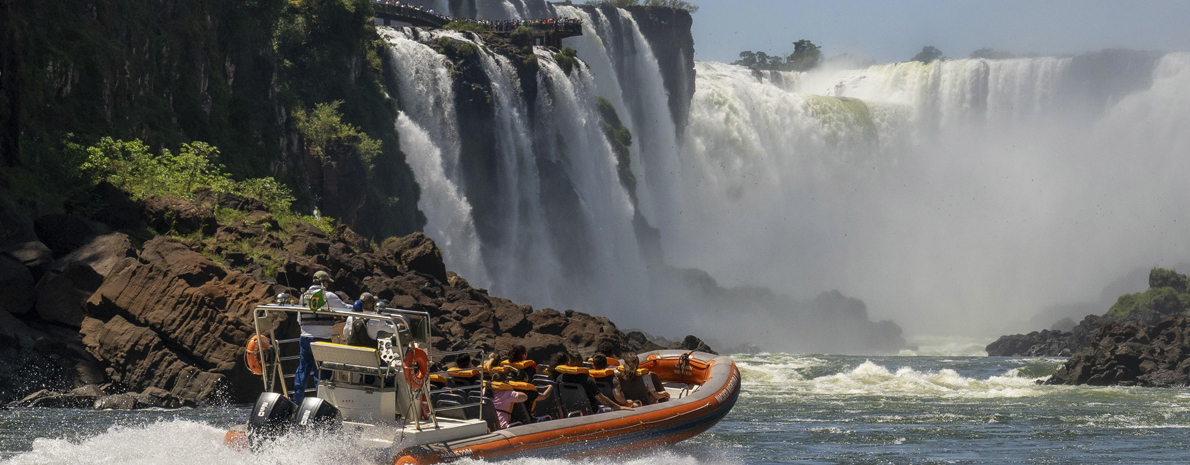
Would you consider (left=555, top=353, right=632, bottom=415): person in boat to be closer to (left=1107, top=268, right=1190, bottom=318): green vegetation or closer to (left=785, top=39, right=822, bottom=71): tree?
(left=1107, top=268, right=1190, bottom=318): green vegetation

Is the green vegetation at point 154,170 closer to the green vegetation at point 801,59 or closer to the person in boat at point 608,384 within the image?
the person in boat at point 608,384

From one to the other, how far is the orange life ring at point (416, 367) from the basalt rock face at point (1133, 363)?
2929 cm

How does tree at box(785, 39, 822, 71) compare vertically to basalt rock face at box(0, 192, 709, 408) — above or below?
above

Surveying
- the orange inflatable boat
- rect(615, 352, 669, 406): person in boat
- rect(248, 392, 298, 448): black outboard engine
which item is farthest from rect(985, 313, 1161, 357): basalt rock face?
rect(248, 392, 298, 448): black outboard engine

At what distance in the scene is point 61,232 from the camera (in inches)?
1001

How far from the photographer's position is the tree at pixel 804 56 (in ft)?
387

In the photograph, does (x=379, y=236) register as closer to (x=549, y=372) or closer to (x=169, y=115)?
(x=169, y=115)

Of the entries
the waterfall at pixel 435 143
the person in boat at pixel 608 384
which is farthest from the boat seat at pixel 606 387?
the waterfall at pixel 435 143

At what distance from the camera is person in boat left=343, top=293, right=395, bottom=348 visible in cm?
1204

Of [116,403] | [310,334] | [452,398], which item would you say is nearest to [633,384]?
[452,398]

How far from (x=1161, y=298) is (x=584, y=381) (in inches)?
2385

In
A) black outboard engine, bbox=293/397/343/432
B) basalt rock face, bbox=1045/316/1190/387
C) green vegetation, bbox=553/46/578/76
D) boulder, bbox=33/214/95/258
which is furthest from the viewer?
green vegetation, bbox=553/46/578/76

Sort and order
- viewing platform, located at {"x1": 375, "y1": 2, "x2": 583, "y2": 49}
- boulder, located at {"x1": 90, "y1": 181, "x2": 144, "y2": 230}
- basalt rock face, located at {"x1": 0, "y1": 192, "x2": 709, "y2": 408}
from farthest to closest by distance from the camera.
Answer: viewing platform, located at {"x1": 375, "y1": 2, "x2": 583, "y2": 49}
boulder, located at {"x1": 90, "y1": 181, "x2": 144, "y2": 230}
basalt rock face, located at {"x1": 0, "y1": 192, "x2": 709, "y2": 408}

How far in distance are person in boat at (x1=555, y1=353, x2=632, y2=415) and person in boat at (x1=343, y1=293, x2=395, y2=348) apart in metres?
3.14
